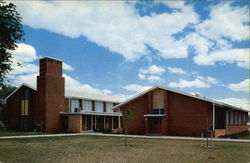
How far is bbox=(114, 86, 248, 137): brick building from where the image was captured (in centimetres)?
2470

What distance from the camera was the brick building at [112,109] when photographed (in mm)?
25438

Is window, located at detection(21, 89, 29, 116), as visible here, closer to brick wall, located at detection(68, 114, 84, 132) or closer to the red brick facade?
the red brick facade

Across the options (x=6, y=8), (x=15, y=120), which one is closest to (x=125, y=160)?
(x=6, y=8)

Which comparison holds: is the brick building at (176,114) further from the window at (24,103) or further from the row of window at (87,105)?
the window at (24,103)

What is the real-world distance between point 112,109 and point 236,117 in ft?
49.1

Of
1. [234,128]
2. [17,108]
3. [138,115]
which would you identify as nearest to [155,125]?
[138,115]

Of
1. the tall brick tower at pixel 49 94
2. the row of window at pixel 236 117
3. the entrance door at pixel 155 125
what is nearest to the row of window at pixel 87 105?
the tall brick tower at pixel 49 94

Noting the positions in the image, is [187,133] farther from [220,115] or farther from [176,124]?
[220,115]

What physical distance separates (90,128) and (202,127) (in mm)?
16015

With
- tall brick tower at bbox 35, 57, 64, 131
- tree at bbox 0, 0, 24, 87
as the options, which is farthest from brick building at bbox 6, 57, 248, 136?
tree at bbox 0, 0, 24, 87

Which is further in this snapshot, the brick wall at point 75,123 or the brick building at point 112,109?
the brick wall at point 75,123

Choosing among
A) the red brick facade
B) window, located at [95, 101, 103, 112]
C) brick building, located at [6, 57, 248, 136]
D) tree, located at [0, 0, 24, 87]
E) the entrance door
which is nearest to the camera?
tree, located at [0, 0, 24, 87]

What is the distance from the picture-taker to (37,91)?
3403 centimetres

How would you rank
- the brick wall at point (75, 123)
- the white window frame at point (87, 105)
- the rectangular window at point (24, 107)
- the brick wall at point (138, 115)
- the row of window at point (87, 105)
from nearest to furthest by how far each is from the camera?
the brick wall at point (138, 115)
the brick wall at point (75, 123)
the rectangular window at point (24, 107)
the row of window at point (87, 105)
the white window frame at point (87, 105)
